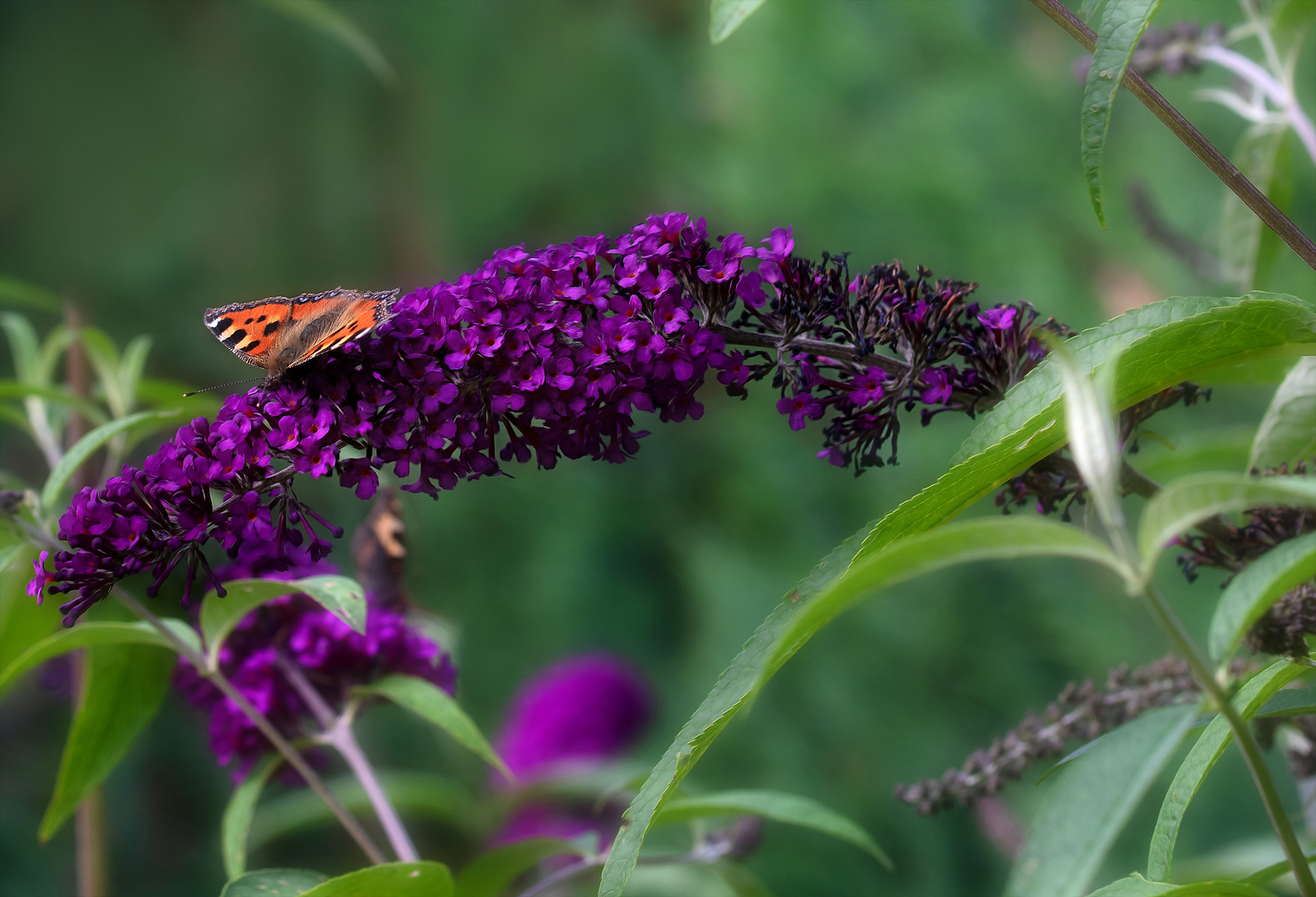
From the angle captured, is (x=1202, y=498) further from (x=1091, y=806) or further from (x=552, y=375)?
(x=552, y=375)

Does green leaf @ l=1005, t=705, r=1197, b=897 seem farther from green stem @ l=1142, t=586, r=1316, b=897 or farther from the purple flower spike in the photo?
the purple flower spike

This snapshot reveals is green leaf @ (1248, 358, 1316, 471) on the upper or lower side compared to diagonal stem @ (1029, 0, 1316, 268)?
lower

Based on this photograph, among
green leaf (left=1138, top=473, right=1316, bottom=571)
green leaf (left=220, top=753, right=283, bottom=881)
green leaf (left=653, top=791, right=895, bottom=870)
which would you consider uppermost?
green leaf (left=220, top=753, right=283, bottom=881)

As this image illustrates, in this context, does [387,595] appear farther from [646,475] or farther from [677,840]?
[646,475]

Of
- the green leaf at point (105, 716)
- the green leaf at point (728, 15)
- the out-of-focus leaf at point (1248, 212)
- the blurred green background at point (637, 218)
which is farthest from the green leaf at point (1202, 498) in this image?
the blurred green background at point (637, 218)

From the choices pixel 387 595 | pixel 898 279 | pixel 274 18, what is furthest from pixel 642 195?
pixel 898 279

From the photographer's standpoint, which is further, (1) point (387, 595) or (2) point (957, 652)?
(2) point (957, 652)

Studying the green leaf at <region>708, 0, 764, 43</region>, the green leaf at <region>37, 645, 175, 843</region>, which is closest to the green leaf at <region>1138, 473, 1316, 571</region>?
the green leaf at <region>708, 0, 764, 43</region>

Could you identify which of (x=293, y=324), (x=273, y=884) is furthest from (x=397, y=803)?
(x=293, y=324)

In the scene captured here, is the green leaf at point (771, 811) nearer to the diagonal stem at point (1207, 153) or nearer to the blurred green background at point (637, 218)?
the diagonal stem at point (1207, 153)
